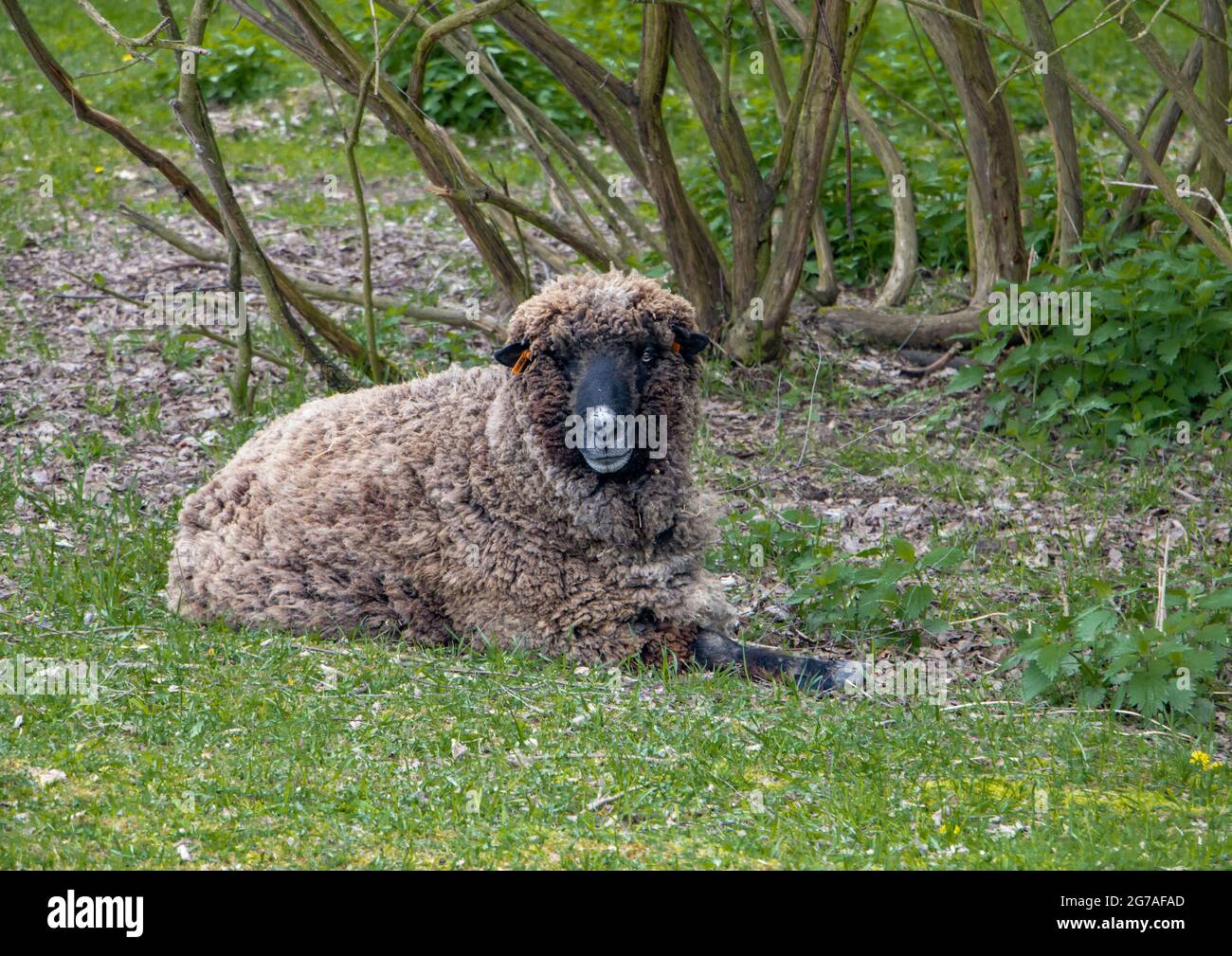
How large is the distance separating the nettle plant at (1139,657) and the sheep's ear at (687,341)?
5.82 feet

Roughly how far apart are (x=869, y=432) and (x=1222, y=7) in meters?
2.98

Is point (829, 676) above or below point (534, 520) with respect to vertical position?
below

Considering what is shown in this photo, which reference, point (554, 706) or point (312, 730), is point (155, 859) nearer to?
point (312, 730)

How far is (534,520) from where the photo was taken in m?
5.62

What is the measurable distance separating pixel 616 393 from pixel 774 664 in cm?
124

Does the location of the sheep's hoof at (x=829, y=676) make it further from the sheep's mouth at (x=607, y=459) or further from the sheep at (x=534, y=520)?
the sheep's mouth at (x=607, y=459)

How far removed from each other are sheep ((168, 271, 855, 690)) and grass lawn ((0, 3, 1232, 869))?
0.64 ft

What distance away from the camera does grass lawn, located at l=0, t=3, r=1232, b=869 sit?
392 cm

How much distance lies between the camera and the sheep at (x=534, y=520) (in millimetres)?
5469

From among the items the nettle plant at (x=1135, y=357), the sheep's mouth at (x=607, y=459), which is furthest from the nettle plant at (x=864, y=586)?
the nettle plant at (x=1135, y=357)

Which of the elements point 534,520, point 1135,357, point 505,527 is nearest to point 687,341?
point 534,520

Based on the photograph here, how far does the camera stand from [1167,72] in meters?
5.98

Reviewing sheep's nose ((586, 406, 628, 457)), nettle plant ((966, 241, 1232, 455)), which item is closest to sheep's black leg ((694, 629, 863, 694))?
sheep's nose ((586, 406, 628, 457))

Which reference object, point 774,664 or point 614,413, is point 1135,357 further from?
point 614,413
